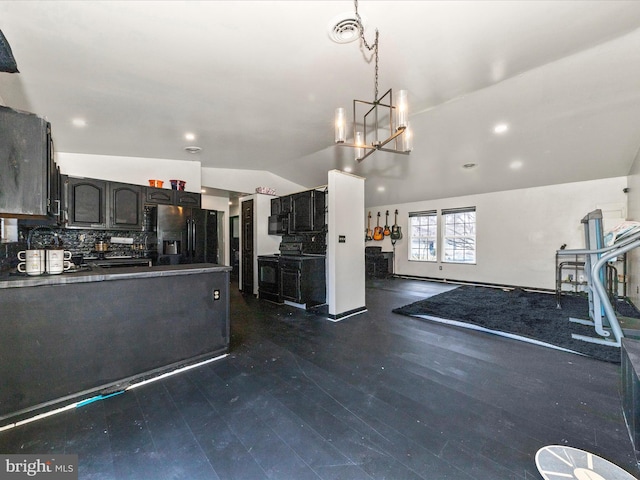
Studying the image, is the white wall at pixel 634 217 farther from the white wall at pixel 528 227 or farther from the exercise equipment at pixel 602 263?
the exercise equipment at pixel 602 263

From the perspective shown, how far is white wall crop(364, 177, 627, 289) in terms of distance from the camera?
17.2 feet

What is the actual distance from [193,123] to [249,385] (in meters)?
3.11

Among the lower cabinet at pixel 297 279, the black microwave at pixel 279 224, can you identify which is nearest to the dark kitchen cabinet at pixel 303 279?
the lower cabinet at pixel 297 279

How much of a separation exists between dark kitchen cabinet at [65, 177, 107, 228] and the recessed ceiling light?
589 cm

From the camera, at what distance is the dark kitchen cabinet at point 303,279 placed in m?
4.22

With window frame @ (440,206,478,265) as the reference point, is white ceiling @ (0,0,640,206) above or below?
above

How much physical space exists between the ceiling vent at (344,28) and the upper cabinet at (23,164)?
2.01 metres

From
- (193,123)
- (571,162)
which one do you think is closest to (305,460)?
(193,123)

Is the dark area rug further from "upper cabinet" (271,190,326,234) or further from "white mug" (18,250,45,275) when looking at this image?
"white mug" (18,250,45,275)

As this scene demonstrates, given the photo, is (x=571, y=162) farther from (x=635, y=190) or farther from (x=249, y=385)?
(x=249, y=385)

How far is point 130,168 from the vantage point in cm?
444

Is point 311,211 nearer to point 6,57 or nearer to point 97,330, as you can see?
point 97,330

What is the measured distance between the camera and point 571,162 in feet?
15.3

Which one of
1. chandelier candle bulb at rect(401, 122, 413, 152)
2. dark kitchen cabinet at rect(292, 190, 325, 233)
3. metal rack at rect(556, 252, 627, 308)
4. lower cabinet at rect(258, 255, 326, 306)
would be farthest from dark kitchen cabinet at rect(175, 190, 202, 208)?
metal rack at rect(556, 252, 627, 308)
